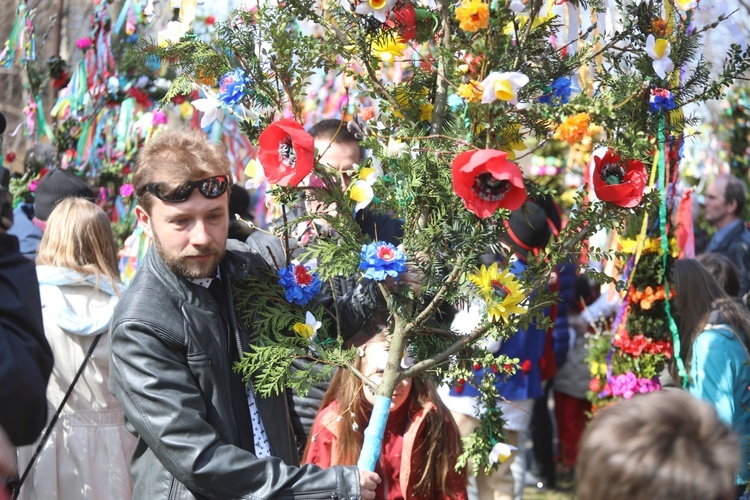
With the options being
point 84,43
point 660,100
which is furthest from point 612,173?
point 84,43

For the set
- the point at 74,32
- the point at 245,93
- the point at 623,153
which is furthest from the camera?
the point at 74,32

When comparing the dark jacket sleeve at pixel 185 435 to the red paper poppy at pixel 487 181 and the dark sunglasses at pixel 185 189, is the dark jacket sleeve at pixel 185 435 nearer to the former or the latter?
the dark sunglasses at pixel 185 189

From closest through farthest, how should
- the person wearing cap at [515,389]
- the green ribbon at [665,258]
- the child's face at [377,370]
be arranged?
the child's face at [377,370] → the green ribbon at [665,258] → the person wearing cap at [515,389]

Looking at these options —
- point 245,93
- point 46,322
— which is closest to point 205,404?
point 245,93

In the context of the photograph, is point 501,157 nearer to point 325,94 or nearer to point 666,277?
point 666,277

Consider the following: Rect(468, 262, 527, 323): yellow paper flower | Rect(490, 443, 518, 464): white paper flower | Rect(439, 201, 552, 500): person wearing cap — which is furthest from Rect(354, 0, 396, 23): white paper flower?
Rect(439, 201, 552, 500): person wearing cap

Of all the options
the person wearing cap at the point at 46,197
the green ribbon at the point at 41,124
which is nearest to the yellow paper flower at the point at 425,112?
the person wearing cap at the point at 46,197

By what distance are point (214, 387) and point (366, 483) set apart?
0.46m

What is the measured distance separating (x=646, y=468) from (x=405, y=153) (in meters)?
1.03

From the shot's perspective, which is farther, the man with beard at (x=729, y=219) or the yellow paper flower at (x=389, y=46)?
the man with beard at (x=729, y=219)

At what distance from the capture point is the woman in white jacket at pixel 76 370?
3.82 metres

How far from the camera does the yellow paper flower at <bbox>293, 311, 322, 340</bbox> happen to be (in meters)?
2.38

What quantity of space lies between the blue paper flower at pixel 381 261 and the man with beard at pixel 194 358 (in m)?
0.32

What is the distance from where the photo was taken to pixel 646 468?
1470 mm
